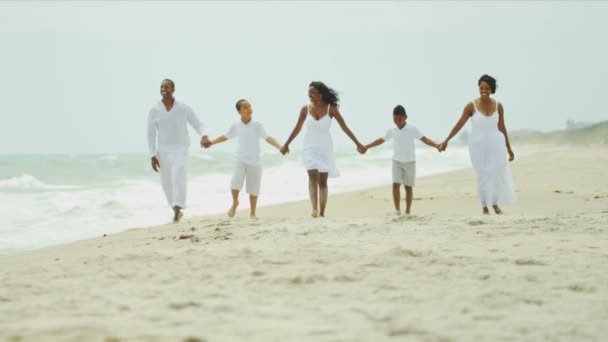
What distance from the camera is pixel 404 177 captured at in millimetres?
9750

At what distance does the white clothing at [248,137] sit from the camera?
10031 mm

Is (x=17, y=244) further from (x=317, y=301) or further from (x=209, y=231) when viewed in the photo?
(x=317, y=301)

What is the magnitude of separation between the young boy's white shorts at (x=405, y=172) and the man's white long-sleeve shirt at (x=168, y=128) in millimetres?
3098

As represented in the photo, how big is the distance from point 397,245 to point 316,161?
4.06 metres

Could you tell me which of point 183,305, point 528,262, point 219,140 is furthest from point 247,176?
point 183,305

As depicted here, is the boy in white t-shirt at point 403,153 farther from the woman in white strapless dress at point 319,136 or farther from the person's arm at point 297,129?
the person's arm at point 297,129

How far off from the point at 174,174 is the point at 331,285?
586 cm

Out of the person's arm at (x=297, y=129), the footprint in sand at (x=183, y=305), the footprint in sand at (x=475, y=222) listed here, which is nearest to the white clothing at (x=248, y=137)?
the person's arm at (x=297, y=129)

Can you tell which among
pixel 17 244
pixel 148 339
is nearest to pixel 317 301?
pixel 148 339

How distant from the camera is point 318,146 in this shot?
31.4ft

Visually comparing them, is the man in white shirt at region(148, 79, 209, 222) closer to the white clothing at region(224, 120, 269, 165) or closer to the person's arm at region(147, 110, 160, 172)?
the person's arm at region(147, 110, 160, 172)

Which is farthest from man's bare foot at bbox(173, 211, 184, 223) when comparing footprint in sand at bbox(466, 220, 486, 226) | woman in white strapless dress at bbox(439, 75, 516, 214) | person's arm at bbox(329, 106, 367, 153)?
footprint in sand at bbox(466, 220, 486, 226)

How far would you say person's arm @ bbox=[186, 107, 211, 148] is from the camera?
33.0 ft

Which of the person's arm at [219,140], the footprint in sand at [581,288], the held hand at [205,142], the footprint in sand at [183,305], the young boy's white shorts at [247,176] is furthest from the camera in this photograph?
the young boy's white shorts at [247,176]
